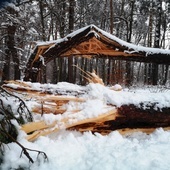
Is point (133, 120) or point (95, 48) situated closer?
point (133, 120)

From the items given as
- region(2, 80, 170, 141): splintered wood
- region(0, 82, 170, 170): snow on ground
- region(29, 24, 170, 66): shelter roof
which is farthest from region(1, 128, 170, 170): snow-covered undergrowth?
region(29, 24, 170, 66): shelter roof

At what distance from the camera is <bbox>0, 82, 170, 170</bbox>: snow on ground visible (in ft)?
9.55

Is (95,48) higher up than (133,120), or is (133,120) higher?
(95,48)

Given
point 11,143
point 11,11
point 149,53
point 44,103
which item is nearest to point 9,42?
point 11,11

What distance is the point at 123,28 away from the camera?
35.9 metres

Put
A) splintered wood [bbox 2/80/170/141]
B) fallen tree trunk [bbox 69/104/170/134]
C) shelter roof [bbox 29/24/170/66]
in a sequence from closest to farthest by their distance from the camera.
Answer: splintered wood [bbox 2/80/170/141] → fallen tree trunk [bbox 69/104/170/134] → shelter roof [bbox 29/24/170/66]

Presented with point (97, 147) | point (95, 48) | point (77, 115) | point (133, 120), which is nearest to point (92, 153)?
point (97, 147)

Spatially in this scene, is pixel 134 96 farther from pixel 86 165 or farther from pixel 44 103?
pixel 86 165

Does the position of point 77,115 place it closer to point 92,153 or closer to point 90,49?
point 92,153

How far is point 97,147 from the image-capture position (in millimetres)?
3389

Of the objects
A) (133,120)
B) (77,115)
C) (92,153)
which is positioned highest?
(77,115)

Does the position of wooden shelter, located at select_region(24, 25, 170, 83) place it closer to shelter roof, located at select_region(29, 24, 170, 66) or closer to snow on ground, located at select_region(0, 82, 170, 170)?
shelter roof, located at select_region(29, 24, 170, 66)

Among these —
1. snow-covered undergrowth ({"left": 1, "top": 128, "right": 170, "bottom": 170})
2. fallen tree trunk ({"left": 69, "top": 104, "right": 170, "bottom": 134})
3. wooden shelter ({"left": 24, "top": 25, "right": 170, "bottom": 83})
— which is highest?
wooden shelter ({"left": 24, "top": 25, "right": 170, "bottom": 83})

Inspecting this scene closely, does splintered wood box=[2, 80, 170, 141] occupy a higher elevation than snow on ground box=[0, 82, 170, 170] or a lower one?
higher
